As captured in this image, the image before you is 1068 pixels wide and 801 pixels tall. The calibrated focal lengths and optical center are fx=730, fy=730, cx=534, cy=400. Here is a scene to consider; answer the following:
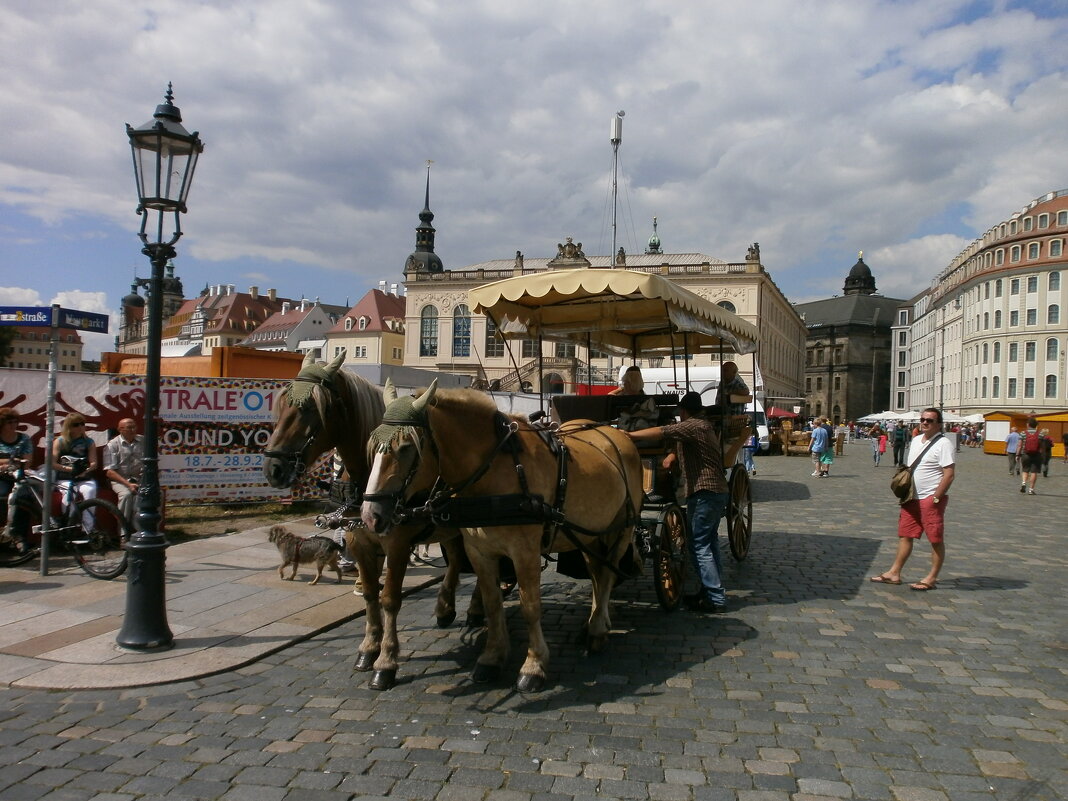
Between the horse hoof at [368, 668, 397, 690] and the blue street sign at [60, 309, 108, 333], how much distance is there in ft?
14.3

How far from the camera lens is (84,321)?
668cm

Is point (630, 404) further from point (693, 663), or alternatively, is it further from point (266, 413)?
point (266, 413)

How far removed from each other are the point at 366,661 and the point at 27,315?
4434 millimetres

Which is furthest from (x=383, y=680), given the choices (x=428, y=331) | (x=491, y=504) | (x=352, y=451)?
(x=428, y=331)

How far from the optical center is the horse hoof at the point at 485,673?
4711mm

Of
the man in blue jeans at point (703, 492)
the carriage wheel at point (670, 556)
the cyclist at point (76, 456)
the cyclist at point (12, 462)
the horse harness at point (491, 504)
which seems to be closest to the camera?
the horse harness at point (491, 504)

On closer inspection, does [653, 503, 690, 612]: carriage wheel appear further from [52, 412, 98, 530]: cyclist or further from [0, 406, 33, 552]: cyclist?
[0, 406, 33, 552]: cyclist

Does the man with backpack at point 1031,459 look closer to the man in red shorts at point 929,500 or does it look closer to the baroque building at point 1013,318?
the man in red shorts at point 929,500

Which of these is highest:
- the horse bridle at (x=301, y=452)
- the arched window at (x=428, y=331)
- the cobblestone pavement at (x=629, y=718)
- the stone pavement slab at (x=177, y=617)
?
the arched window at (x=428, y=331)

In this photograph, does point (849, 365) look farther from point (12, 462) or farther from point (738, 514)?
point (12, 462)

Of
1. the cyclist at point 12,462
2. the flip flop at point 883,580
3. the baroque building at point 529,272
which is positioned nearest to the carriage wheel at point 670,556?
the flip flop at point 883,580

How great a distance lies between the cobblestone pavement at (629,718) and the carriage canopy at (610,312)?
2.85 meters

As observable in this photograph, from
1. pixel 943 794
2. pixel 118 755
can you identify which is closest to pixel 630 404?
pixel 943 794

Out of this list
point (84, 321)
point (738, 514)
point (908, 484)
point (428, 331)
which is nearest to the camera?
point (84, 321)
